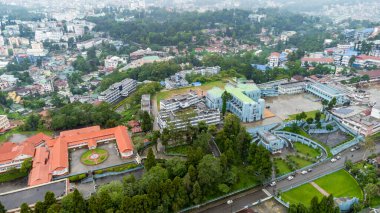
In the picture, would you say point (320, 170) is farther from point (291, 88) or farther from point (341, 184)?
point (291, 88)

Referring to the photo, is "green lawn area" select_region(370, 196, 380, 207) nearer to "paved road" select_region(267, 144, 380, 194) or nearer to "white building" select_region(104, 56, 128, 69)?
"paved road" select_region(267, 144, 380, 194)

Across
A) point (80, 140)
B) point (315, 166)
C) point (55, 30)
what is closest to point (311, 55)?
point (315, 166)

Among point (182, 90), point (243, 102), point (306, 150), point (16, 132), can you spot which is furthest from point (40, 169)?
point (306, 150)

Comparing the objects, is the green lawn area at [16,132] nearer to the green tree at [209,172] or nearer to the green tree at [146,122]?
the green tree at [146,122]

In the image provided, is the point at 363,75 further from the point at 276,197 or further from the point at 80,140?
the point at 80,140

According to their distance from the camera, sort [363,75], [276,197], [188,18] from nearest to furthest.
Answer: [276,197] < [363,75] < [188,18]
